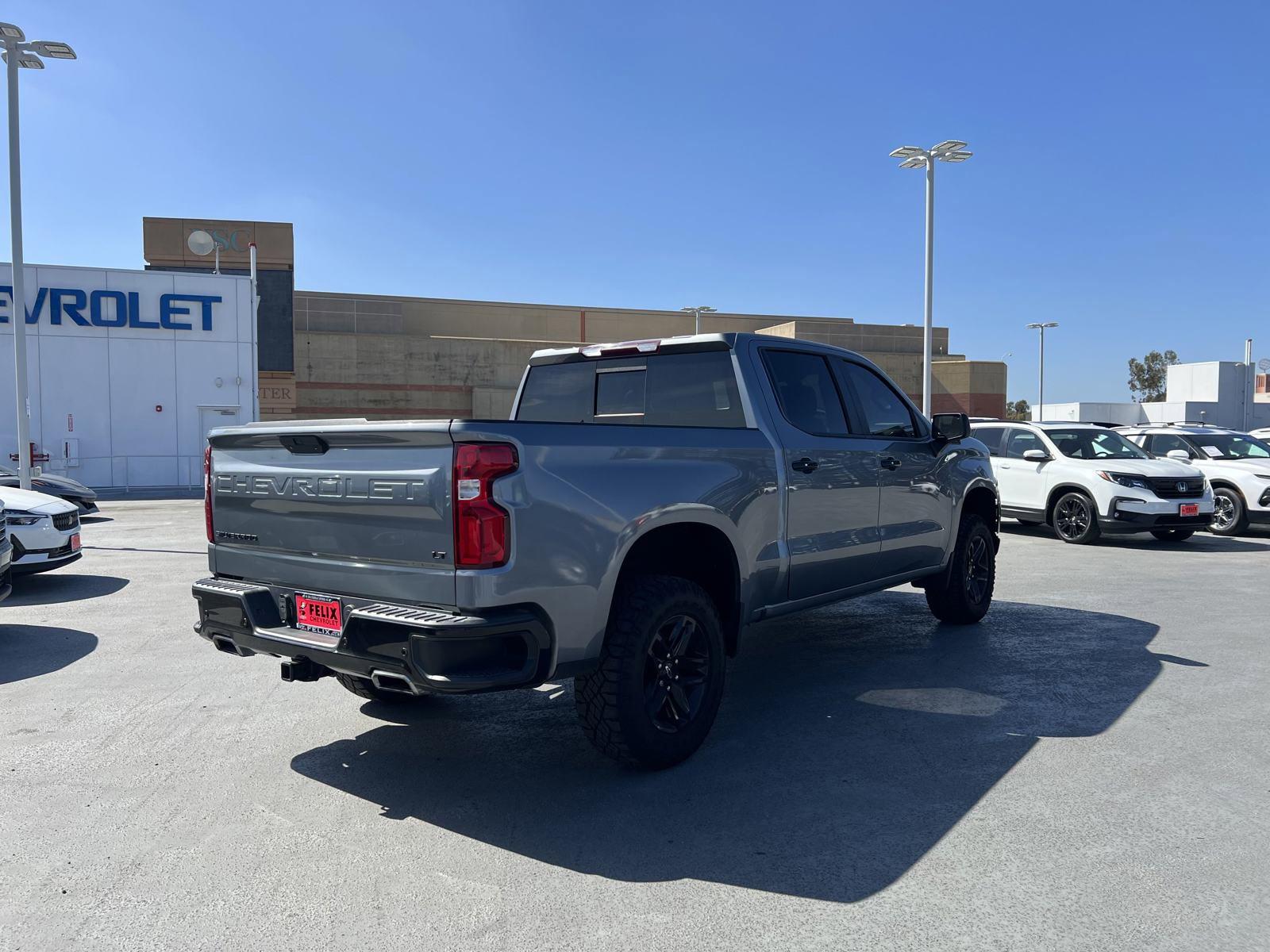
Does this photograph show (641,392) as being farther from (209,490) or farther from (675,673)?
(209,490)

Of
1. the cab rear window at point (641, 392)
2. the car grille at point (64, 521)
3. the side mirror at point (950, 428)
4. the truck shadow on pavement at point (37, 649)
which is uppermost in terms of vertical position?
the cab rear window at point (641, 392)

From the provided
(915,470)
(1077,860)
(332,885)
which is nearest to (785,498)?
(915,470)

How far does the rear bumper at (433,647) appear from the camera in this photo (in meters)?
3.52

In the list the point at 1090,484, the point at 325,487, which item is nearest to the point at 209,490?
the point at 325,487

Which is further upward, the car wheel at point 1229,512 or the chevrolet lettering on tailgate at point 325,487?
the chevrolet lettering on tailgate at point 325,487

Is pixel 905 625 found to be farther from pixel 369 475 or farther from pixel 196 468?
pixel 196 468

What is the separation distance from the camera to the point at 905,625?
7.65 m

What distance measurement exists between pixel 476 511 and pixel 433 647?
52 centimetres

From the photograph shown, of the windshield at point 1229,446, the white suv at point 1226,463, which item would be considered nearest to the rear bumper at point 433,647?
the white suv at point 1226,463

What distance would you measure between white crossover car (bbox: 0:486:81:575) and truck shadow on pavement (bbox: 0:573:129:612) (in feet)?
0.80

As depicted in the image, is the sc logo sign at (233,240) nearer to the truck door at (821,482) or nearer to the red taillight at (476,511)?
the truck door at (821,482)

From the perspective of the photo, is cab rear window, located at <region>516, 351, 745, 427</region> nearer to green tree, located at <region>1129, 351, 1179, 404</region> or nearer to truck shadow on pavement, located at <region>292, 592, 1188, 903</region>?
truck shadow on pavement, located at <region>292, 592, 1188, 903</region>

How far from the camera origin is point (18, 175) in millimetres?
17328

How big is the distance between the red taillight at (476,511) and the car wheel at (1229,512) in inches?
548
